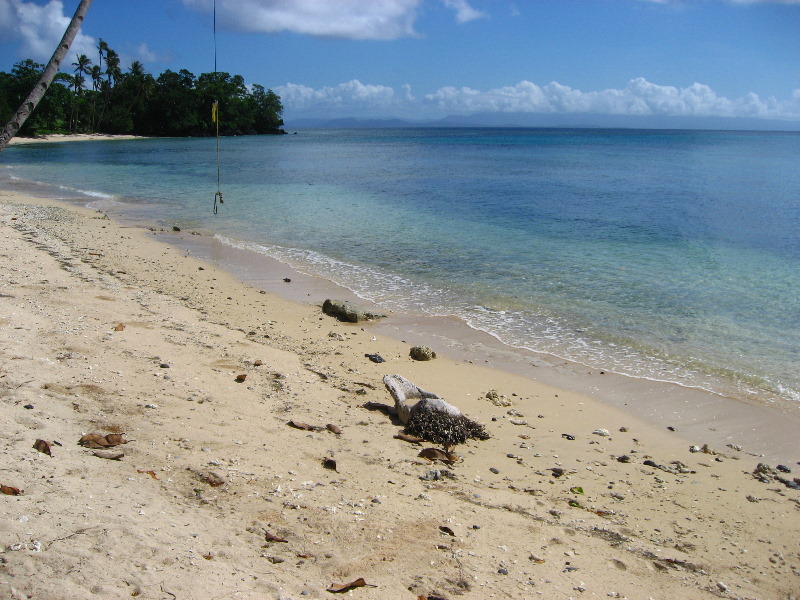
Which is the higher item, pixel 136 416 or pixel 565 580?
pixel 136 416

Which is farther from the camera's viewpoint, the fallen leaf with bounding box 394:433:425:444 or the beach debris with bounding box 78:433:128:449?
the fallen leaf with bounding box 394:433:425:444

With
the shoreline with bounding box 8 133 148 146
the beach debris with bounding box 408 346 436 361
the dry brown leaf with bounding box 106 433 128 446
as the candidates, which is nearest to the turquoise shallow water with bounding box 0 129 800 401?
the beach debris with bounding box 408 346 436 361

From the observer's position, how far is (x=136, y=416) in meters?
5.52

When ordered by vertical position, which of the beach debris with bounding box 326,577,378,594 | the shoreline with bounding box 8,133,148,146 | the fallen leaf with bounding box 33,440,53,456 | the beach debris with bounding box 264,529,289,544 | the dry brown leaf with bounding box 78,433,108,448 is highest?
the shoreline with bounding box 8,133,148,146

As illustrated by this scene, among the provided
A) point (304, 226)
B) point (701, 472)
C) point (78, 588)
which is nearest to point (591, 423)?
point (701, 472)

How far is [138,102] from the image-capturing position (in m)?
104

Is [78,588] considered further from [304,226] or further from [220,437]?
[304,226]

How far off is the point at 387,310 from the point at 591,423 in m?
4.93

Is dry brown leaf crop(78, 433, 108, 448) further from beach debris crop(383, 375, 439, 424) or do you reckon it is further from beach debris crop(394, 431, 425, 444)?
beach debris crop(383, 375, 439, 424)

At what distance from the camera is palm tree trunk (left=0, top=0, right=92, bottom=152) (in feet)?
15.2

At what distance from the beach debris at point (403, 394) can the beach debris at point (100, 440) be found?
2610 mm

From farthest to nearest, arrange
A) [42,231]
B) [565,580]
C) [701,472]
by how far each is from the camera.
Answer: [42,231]
[701,472]
[565,580]

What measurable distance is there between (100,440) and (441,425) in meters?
2.95

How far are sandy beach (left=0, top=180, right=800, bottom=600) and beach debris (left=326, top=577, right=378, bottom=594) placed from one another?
1cm
